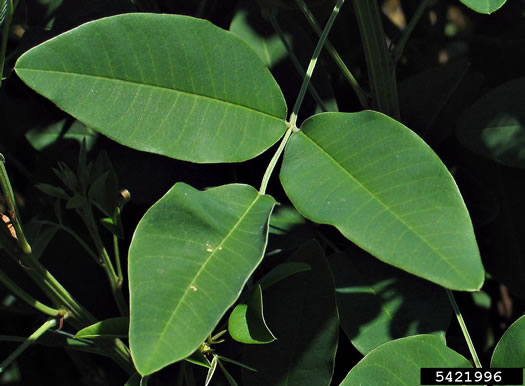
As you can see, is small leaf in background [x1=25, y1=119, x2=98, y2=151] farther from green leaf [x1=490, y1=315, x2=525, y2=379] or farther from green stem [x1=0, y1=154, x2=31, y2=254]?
green leaf [x1=490, y1=315, x2=525, y2=379]

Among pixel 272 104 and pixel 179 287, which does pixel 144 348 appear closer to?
pixel 179 287

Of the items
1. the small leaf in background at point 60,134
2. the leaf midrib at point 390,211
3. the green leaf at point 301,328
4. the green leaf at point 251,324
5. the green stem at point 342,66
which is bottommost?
the green leaf at point 301,328

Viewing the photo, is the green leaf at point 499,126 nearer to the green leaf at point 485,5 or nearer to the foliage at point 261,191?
the foliage at point 261,191

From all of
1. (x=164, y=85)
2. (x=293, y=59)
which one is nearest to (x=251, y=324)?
(x=164, y=85)

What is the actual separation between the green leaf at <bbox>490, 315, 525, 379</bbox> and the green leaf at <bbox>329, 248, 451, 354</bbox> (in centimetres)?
7

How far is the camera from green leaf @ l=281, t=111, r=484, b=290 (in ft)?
1.78

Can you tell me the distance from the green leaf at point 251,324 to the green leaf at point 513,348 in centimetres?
23

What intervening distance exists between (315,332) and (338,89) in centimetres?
40

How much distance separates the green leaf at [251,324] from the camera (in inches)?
26.4

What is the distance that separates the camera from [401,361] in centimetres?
67

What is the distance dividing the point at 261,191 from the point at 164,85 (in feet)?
0.45

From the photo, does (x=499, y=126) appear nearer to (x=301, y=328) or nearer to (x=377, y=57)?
(x=377, y=57)

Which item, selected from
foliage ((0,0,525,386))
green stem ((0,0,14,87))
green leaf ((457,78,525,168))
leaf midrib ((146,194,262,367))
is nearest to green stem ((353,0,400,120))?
foliage ((0,0,525,386))

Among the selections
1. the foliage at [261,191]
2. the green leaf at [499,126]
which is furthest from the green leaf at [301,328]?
the green leaf at [499,126]
